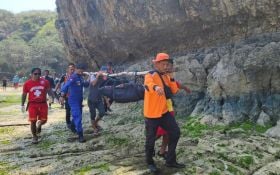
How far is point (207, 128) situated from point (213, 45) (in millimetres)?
4196

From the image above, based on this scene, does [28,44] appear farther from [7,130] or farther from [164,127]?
[164,127]

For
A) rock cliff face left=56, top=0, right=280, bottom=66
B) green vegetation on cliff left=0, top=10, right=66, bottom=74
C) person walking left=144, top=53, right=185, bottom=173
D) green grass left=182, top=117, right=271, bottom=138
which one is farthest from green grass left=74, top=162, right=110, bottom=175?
green vegetation on cliff left=0, top=10, right=66, bottom=74

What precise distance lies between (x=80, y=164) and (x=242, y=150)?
10.9 ft

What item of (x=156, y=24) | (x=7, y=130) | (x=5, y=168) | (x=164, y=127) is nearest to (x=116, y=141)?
(x=5, y=168)

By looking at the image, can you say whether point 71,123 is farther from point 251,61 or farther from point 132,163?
point 251,61

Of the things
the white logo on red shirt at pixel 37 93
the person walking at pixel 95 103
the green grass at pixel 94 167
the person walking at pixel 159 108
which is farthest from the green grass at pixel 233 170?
the white logo on red shirt at pixel 37 93

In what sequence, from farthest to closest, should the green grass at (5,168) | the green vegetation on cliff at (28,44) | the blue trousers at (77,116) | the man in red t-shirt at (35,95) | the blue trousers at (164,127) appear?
the green vegetation on cliff at (28,44) → the man in red t-shirt at (35,95) → the blue trousers at (77,116) → the green grass at (5,168) → the blue trousers at (164,127)

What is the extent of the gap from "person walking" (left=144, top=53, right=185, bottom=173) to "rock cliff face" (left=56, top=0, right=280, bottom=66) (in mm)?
5246

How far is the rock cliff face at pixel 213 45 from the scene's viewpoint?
34.2 ft

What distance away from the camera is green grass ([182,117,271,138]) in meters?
9.59

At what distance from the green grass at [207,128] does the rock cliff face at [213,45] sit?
0.69 ft

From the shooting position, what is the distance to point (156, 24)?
623 inches

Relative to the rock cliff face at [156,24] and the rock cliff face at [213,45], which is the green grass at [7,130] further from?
the rock cliff face at [156,24]

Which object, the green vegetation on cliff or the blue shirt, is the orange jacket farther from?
the green vegetation on cliff
